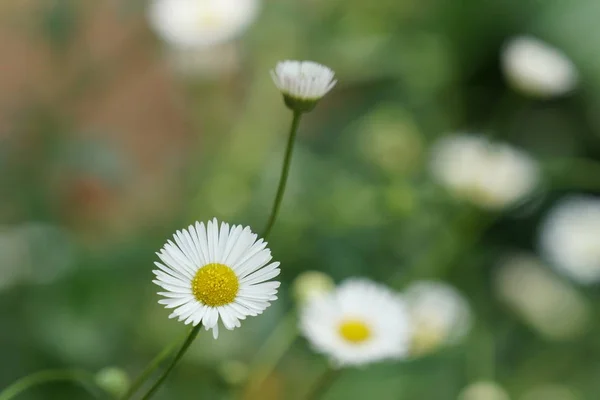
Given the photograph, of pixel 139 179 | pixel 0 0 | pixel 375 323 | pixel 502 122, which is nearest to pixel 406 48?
pixel 502 122

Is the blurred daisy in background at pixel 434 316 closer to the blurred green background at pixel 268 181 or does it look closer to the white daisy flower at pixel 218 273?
the blurred green background at pixel 268 181

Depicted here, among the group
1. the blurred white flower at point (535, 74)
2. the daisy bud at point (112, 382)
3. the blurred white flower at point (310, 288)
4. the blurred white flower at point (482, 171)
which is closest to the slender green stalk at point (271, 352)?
the blurred white flower at point (310, 288)

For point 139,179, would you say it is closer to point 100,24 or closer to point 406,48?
point 100,24

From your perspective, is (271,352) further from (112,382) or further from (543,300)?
(543,300)

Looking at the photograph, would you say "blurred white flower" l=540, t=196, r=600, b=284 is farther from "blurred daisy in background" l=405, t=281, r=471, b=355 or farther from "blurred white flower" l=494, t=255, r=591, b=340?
"blurred daisy in background" l=405, t=281, r=471, b=355

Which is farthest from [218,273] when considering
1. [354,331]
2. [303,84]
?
[354,331]
